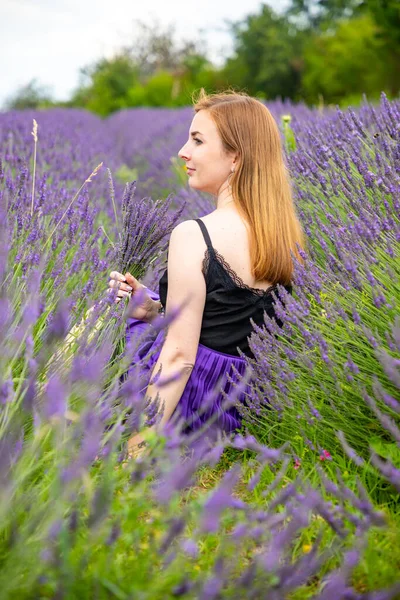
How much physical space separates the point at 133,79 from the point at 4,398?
28951 millimetres

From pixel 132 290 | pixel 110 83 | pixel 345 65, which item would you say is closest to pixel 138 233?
pixel 132 290

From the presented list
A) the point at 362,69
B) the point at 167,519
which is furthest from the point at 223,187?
the point at 362,69

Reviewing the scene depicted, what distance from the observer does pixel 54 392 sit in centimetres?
110

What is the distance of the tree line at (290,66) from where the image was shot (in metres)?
17.0

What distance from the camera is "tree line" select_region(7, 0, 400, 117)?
17.0m

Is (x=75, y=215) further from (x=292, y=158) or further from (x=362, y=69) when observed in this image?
(x=362, y=69)

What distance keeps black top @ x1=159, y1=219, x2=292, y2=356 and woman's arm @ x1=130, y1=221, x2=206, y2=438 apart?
0.16ft

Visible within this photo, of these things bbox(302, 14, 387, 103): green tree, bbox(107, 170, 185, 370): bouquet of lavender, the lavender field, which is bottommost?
the lavender field

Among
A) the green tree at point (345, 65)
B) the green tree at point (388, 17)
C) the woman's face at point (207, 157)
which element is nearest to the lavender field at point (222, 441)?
the woman's face at point (207, 157)

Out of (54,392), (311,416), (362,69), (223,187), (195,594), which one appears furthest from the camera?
(362,69)

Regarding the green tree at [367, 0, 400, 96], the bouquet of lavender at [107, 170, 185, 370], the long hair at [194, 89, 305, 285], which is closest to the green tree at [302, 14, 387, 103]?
the green tree at [367, 0, 400, 96]

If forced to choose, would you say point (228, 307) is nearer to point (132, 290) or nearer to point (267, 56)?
point (132, 290)

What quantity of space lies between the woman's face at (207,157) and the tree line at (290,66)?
9.06 meters

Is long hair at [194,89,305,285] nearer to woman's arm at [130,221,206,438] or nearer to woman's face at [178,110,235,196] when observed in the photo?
woman's face at [178,110,235,196]
